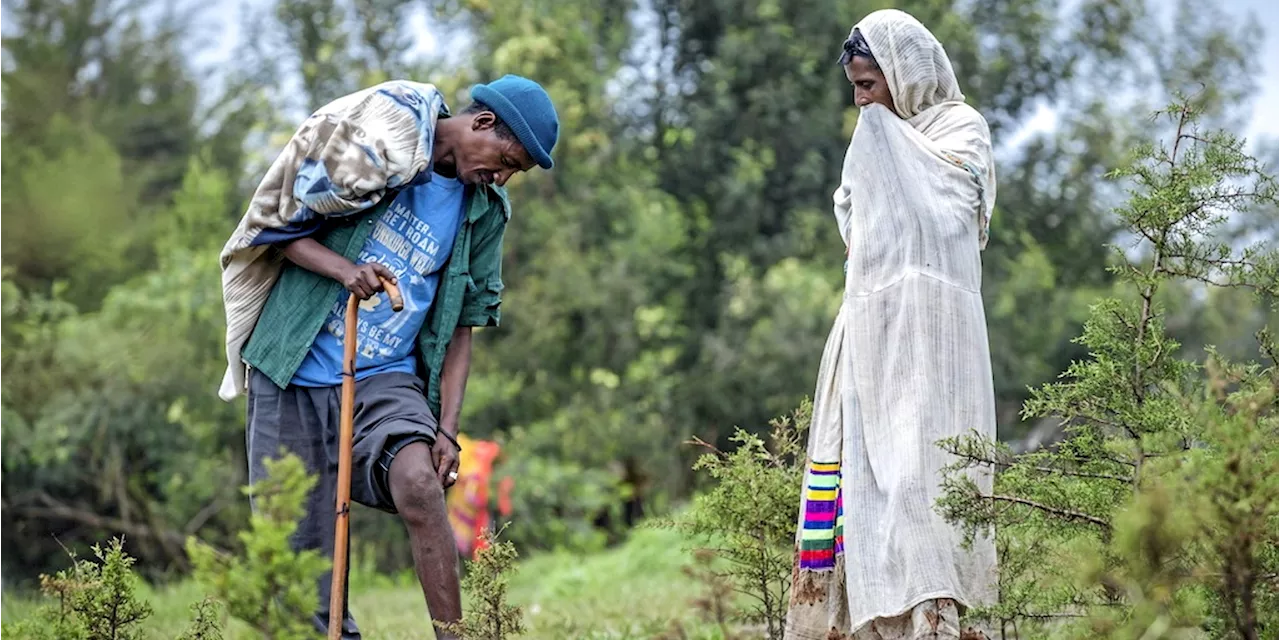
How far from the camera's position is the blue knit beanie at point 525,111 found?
5.07m

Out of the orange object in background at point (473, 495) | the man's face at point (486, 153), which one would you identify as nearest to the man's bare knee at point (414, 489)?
the man's face at point (486, 153)

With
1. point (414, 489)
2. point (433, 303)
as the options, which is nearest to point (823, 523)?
point (414, 489)

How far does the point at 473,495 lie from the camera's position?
45.8 feet

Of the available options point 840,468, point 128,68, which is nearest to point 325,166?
point 840,468

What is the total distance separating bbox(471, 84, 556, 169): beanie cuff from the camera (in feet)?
16.6

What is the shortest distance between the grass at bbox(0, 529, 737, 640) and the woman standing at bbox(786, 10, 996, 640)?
76cm

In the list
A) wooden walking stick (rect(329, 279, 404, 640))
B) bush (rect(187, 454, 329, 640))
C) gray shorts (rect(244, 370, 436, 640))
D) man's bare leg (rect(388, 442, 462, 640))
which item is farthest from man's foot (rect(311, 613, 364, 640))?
bush (rect(187, 454, 329, 640))

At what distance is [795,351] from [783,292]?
673 millimetres

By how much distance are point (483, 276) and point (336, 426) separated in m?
0.69

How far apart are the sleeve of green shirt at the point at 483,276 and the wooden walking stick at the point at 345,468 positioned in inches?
18.0

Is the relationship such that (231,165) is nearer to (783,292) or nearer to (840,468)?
(783,292)

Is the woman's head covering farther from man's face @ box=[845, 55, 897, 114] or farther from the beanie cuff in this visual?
the beanie cuff

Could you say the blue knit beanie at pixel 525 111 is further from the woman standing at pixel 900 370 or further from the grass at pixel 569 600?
the grass at pixel 569 600

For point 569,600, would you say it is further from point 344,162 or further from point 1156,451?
point 1156,451
